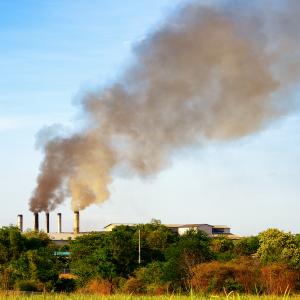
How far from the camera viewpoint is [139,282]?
2144 inches

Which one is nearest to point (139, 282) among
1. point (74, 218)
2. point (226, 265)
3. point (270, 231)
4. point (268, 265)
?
point (226, 265)

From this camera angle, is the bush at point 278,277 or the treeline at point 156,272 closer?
the bush at point 278,277

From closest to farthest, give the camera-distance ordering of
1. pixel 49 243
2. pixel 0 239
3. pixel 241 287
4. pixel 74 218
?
pixel 241 287, pixel 0 239, pixel 49 243, pixel 74 218

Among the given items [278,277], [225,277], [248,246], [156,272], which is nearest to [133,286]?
[156,272]

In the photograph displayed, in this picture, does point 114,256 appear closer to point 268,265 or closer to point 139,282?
point 139,282

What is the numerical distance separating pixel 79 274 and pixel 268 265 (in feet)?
56.3

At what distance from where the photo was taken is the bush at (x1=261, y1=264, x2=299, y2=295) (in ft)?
161

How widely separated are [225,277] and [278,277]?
14.2 ft

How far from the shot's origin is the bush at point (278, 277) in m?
49.1

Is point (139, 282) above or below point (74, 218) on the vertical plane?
below

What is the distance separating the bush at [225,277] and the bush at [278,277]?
0.79 m

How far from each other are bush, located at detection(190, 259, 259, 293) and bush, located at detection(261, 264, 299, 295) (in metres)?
0.79

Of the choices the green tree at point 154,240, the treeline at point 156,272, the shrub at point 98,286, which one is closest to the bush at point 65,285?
the treeline at point 156,272

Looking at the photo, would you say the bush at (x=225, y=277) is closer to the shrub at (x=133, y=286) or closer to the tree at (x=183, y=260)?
the tree at (x=183, y=260)
